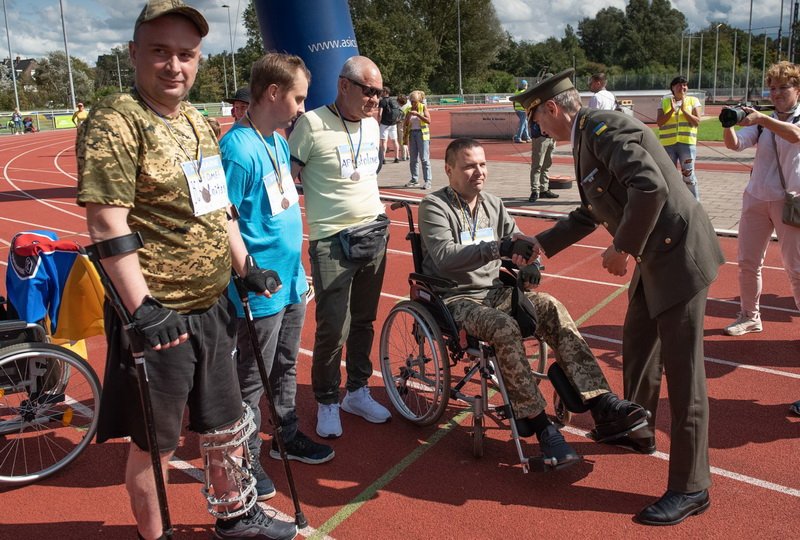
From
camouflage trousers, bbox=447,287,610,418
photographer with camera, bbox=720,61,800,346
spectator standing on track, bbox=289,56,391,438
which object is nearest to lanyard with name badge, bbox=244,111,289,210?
spectator standing on track, bbox=289,56,391,438

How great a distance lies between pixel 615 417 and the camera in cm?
309

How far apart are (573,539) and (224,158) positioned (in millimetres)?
2166

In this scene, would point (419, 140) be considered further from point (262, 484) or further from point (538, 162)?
point (262, 484)

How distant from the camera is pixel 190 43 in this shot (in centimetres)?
213

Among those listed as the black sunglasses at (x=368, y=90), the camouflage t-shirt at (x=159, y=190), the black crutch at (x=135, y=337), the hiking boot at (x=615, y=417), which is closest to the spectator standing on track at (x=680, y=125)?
the black sunglasses at (x=368, y=90)

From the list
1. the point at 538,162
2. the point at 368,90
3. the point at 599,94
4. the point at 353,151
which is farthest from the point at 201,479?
the point at 599,94

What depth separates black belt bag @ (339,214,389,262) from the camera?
11.4ft

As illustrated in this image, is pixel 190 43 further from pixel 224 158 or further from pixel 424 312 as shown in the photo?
pixel 424 312

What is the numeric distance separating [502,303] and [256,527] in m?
1.71

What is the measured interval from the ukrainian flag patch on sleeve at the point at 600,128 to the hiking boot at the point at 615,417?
123cm

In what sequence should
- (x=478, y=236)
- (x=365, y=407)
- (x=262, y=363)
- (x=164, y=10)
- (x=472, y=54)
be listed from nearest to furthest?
(x=164, y=10) < (x=262, y=363) < (x=478, y=236) < (x=365, y=407) < (x=472, y=54)

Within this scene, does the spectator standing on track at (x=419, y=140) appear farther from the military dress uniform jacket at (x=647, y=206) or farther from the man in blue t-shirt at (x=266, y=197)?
the military dress uniform jacket at (x=647, y=206)

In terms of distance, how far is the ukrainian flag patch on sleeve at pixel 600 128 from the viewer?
276 centimetres

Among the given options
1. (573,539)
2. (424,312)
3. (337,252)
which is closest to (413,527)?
(573,539)
